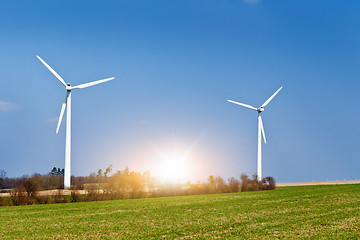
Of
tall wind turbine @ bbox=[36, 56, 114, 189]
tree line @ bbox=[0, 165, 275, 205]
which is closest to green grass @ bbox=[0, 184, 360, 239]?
tree line @ bbox=[0, 165, 275, 205]

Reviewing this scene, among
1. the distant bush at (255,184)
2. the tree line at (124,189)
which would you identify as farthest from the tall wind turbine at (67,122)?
the distant bush at (255,184)

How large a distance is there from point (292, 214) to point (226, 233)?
21.2 ft

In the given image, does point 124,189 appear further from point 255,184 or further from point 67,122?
point 255,184

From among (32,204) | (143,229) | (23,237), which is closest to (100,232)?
(143,229)

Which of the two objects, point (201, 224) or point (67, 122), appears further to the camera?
point (67, 122)

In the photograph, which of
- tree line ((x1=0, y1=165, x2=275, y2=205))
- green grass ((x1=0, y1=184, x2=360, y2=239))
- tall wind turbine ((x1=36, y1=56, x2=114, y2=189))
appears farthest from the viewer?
tall wind turbine ((x1=36, y1=56, x2=114, y2=189))

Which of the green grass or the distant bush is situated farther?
the distant bush

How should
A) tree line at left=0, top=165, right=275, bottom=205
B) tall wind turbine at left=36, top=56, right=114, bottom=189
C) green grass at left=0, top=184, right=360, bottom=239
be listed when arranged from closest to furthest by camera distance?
green grass at left=0, top=184, right=360, bottom=239, tree line at left=0, top=165, right=275, bottom=205, tall wind turbine at left=36, top=56, right=114, bottom=189

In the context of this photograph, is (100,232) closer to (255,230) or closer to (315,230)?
(255,230)

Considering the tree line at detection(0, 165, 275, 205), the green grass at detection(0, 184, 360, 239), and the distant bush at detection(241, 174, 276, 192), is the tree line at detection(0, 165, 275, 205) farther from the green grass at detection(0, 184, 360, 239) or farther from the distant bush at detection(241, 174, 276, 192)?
the green grass at detection(0, 184, 360, 239)

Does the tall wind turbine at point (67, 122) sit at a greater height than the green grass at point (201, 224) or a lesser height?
greater

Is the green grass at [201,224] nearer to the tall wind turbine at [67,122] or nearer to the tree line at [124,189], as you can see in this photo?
the tree line at [124,189]

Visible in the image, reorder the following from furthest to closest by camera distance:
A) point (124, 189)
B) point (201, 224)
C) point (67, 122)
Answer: point (67, 122)
point (124, 189)
point (201, 224)

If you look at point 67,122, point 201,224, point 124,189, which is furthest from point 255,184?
point 201,224
